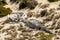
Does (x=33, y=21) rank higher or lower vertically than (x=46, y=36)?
higher

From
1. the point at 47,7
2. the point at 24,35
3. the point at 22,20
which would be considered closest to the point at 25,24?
the point at 22,20

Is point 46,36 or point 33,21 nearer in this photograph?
point 46,36

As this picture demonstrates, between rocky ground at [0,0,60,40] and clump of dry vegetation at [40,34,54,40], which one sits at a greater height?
rocky ground at [0,0,60,40]

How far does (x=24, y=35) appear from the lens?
705 inches

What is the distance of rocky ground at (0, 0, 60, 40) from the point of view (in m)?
17.8

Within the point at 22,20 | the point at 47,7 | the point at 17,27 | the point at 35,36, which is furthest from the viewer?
the point at 47,7

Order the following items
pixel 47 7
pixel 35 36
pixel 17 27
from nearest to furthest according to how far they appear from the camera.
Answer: pixel 35 36 → pixel 17 27 → pixel 47 7

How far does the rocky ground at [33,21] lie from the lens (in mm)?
17828

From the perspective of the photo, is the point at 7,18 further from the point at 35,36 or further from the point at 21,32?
the point at 35,36

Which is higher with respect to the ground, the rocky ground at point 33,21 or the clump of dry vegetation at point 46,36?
the rocky ground at point 33,21

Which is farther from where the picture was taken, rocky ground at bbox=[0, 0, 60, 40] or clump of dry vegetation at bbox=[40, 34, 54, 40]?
rocky ground at bbox=[0, 0, 60, 40]

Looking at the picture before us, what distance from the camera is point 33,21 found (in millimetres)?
19828

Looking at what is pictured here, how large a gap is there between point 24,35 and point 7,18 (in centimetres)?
479

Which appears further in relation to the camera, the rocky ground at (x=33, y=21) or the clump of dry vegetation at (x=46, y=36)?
the rocky ground at (x=33, y=21)
